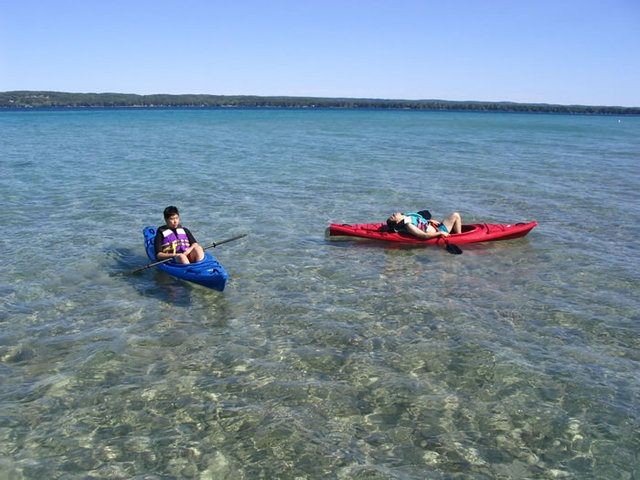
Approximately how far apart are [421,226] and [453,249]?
3.52ft

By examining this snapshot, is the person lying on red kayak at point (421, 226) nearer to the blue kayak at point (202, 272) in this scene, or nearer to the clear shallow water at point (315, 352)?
the clear shallow water at point (315, 352)

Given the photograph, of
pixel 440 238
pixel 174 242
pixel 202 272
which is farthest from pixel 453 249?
pixel 174 242

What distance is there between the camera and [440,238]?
531 inches

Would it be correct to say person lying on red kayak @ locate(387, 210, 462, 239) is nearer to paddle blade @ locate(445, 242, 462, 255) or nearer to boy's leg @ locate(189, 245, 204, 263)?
paddle blade @ locate(445, 242, 462, 255)

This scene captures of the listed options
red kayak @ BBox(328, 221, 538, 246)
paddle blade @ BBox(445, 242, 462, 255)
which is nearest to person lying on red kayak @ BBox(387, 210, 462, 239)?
red kayak @ BBox(328, 221, 538, 246)

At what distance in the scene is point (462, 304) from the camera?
10062mm

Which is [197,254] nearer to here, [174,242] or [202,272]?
[174,242]

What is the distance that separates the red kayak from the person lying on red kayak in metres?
0.13

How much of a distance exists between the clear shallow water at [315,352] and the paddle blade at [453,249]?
0.17m

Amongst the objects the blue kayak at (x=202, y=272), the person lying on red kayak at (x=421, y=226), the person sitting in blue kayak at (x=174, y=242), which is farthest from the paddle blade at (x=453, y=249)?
the person sitting in blue kayak at (x=174, y=242)

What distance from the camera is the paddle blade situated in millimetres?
12891

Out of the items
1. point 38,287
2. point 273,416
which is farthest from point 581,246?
point 38,287

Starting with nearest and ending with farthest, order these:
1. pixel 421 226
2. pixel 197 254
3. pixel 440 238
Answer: pixel 197 254 → pixel 440 238 → pixel 421 226

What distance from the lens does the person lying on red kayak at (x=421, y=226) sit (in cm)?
1352
